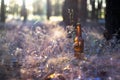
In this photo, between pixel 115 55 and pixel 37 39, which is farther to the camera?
pixel 37 39

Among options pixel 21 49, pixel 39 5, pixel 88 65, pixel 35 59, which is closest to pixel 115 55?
pixel 88 65

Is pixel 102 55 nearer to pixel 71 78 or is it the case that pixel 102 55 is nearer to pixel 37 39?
pixel 71 78

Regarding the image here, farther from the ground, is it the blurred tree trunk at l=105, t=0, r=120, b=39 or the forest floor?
the blurred tree trunk at l=105, t=0, r=120, b=39

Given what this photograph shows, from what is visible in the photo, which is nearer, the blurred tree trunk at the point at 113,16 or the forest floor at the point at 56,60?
the forest floor at the point at 56,60

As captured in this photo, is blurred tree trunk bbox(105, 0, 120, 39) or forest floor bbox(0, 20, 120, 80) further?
blurred tree trunk bbox(105, 0, 120, 39)

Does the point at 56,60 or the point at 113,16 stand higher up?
the point at 113,16

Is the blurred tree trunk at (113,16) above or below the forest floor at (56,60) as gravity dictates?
above

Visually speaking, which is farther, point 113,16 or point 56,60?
point 113,16

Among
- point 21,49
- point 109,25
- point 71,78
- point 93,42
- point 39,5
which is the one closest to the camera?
point 71,78
